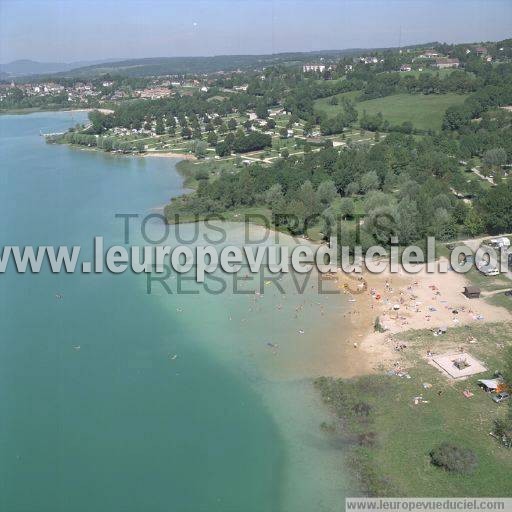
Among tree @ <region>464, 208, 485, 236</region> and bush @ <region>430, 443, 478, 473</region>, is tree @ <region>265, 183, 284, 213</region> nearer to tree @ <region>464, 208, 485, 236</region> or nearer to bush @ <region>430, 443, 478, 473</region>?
tree @ <region>464, 208, 485, 236</region>

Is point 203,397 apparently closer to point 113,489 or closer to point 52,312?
point 113,489

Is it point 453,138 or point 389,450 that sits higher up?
point 453,138

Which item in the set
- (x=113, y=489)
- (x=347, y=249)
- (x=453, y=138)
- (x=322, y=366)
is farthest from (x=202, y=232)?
(x=453, y=138)

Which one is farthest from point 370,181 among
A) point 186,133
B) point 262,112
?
point 262,112

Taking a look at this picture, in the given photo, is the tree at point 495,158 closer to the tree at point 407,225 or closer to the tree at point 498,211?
the tree at point 498,211

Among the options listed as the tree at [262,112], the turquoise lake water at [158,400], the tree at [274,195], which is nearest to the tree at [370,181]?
the tree at [274,195]

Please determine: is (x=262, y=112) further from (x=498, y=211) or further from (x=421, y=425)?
(x=421, y=425)

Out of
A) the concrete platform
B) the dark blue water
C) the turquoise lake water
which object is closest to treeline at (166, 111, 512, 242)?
the turquoise lake water
